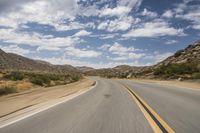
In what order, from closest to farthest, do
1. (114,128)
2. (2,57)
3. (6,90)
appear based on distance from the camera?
(114,128), (6,90), (2,57)

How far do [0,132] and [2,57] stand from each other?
409 ft

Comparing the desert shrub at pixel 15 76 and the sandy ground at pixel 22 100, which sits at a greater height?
the desert shrub at pixel 15 76

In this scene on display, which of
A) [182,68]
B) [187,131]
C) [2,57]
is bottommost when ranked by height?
[187,131]

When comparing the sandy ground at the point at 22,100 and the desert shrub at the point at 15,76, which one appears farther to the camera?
the desert shrub at the point at 15,76

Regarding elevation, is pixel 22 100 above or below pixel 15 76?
below

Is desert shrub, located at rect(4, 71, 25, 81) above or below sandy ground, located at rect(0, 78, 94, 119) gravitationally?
above

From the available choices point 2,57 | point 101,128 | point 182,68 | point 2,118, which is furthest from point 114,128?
point 2,57

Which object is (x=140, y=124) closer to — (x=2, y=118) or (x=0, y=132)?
(x=0, y=132)

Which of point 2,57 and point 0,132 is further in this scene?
point 2,57

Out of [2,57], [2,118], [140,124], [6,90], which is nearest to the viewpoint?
[140,124]

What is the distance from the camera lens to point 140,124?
7.89 m

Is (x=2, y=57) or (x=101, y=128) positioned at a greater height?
(x=2, y=57)

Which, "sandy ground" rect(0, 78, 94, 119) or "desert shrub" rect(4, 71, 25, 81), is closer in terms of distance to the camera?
"sandy ground" rect(0, 78, 94, 119)

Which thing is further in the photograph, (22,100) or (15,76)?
(15,76)
